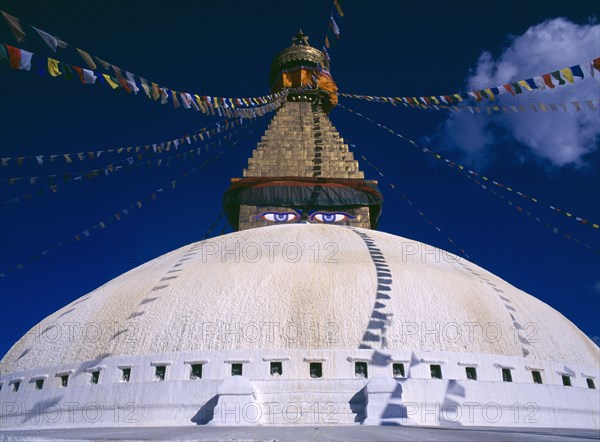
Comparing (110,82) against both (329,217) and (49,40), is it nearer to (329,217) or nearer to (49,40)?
(49,40)

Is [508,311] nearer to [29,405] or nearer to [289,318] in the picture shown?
[289,318]

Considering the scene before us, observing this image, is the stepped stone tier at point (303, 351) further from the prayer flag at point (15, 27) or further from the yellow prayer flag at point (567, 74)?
the prayer flag at point (15, 27)

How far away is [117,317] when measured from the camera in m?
8.69

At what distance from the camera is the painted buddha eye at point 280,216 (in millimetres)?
15453

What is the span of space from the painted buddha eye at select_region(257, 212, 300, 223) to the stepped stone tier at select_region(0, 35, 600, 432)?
512 centimetres

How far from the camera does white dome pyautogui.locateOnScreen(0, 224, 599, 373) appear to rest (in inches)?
311

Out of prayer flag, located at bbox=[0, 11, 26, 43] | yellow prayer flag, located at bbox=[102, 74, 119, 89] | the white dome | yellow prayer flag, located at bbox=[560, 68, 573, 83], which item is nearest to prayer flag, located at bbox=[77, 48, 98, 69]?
yellow prayer flag, located at bbox=[102, 74, 119, 89]

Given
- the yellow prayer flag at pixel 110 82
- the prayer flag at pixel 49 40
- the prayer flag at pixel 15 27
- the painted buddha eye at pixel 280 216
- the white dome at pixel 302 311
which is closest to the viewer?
the prayer flag at pixel 15 27

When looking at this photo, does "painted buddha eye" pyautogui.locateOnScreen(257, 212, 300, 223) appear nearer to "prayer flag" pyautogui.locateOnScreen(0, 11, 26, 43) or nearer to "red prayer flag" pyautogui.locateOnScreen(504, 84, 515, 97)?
"red prayer flag" pyautogui.locateOnScreen(504, 84, 515, 97)

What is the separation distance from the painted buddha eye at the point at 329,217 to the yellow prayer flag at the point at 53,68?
9817mm

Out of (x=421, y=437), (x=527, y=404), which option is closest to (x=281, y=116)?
(x=527, y=404)

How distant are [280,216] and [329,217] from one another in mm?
1568

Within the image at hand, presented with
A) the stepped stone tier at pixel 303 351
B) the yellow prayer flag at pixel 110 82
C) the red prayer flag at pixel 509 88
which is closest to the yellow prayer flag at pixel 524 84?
the red prayer flag at pixel 509 88

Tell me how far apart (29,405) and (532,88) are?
Result: 10221 mm
